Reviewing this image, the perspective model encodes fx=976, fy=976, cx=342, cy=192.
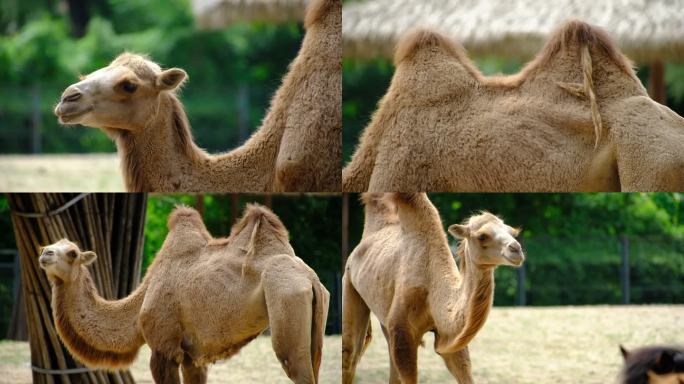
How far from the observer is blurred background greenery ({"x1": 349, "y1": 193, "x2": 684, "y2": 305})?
527 centimetres

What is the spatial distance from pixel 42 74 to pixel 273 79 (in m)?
4.29

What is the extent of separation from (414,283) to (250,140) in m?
1.05

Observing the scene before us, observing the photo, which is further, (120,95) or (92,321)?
(92,321)

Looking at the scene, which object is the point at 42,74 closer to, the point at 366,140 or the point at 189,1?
the point at 189,1

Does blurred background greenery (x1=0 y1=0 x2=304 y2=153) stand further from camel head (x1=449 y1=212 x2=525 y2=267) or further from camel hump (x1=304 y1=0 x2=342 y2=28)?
camel head (x1=449 y1=212 x2=525 y2=267)

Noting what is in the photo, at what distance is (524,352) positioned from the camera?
5.50 metres

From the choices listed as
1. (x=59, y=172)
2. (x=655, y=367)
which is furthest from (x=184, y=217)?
(x=59, y=172)

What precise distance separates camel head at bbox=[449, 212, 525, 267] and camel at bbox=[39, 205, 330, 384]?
0.66 meters

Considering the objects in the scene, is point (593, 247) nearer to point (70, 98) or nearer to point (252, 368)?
point (252, 368)

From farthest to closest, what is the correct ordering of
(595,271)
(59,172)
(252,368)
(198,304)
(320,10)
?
(59,172) → (595,271) → (252,368) → (198,304) → (320,10)

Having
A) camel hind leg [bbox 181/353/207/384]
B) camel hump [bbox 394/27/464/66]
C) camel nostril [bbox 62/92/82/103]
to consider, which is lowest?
camel hind leg [bbox 181/353/207/384]

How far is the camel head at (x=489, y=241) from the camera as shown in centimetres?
390

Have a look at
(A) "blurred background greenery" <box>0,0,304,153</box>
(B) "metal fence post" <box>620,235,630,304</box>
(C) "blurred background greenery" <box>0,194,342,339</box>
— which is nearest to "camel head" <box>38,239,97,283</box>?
(C) "blurred background greenery" <box>0,194,342,339</box>

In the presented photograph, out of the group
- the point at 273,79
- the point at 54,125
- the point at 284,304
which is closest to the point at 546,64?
the point at 273,79
